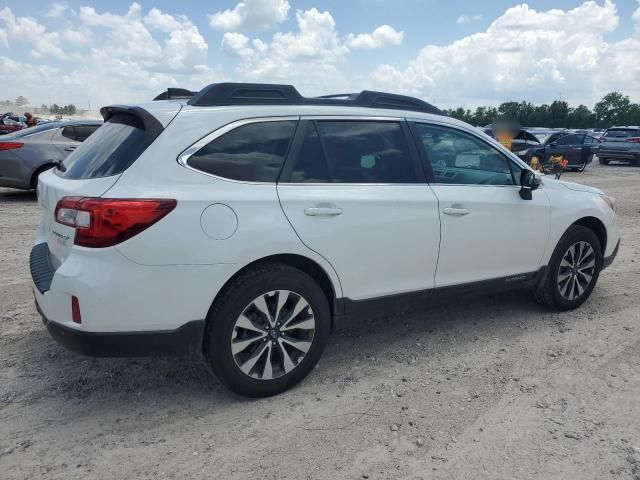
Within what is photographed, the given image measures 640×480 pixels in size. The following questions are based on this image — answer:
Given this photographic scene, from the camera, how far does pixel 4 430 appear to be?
2930mm

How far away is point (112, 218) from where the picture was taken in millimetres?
2744

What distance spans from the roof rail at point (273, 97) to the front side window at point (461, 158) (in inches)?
11.2

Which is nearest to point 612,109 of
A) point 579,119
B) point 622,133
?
point 579,119

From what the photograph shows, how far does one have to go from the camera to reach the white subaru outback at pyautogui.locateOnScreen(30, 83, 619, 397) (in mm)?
2822

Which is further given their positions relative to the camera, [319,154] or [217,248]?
[319,154]

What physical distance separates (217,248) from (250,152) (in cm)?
63

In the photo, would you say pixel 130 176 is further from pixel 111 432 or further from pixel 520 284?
pixel 520 284

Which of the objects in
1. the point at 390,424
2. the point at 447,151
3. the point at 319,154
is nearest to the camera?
the point at 390,424

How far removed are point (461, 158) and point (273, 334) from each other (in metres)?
2.05

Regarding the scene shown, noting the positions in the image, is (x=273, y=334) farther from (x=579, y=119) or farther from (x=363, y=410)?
(x=579, y=119)

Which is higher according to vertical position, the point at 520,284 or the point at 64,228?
the point at 64,228

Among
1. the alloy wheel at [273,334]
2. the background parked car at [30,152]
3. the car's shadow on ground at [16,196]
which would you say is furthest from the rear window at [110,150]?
the car's shadow on ground at [16,196]

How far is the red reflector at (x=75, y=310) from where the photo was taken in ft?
9.14

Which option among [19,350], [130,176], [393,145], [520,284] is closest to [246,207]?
[130,176]
